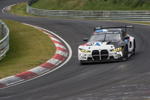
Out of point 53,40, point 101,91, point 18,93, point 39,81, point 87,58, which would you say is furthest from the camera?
point 53,40

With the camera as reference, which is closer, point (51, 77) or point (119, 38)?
point (51, 77)

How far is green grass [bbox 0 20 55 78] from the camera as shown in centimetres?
1877

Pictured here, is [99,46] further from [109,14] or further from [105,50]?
[109,14]

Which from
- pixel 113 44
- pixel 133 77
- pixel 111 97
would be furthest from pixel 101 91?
pixel 113 44

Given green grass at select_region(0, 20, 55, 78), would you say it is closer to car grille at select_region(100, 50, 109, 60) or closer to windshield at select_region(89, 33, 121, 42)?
windshield at select_region(89, 33, 121, 42)

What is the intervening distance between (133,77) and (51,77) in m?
3.22

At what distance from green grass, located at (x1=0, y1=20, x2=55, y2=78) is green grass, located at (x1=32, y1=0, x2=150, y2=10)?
14.9 metres

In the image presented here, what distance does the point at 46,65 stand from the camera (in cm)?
1872

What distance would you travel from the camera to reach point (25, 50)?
23.3 m

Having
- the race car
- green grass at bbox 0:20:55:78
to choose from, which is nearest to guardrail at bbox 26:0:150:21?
green grass at bbox 0:20:55:78

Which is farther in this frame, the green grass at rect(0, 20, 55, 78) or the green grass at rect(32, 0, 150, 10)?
the green grass at rect(32, 0, 150, 10)

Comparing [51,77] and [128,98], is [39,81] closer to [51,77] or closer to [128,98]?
[51,77]

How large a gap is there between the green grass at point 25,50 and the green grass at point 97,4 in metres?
14.9

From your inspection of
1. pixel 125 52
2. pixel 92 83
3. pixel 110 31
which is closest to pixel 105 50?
pixel 125 52
